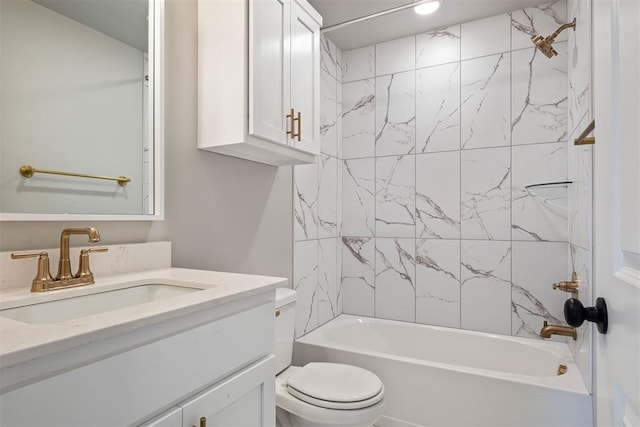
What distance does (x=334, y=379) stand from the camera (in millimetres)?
1679

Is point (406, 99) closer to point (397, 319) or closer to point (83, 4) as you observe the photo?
point (397, 319)

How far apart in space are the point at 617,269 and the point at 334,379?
135 cm

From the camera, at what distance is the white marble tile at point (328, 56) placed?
2607 millimetres

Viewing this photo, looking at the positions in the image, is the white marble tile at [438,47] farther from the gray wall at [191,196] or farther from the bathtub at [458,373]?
the bathtub at [458,373]

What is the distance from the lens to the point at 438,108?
2562 millimetres

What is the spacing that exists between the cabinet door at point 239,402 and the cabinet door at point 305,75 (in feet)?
3.46

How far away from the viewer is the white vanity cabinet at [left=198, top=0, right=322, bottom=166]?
140 cm

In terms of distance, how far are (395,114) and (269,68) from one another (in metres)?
1.46

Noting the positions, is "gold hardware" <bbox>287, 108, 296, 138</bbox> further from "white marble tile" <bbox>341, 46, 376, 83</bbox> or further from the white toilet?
"white marble tile" <bbox>341, 46, 376, 83</bbox>

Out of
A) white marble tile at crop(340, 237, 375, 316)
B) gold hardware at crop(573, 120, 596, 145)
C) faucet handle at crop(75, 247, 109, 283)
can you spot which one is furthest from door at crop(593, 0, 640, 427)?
white marble tile at crop(340, 237, 375, 316)

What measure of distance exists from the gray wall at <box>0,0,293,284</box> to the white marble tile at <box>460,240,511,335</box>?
1.50 metres

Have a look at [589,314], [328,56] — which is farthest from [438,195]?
[589,314]

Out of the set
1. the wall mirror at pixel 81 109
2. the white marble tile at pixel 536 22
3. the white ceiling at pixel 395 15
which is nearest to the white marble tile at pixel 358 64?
the white ceiling at pixel 395 15

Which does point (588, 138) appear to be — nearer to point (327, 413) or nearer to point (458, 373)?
point (458, 373)
